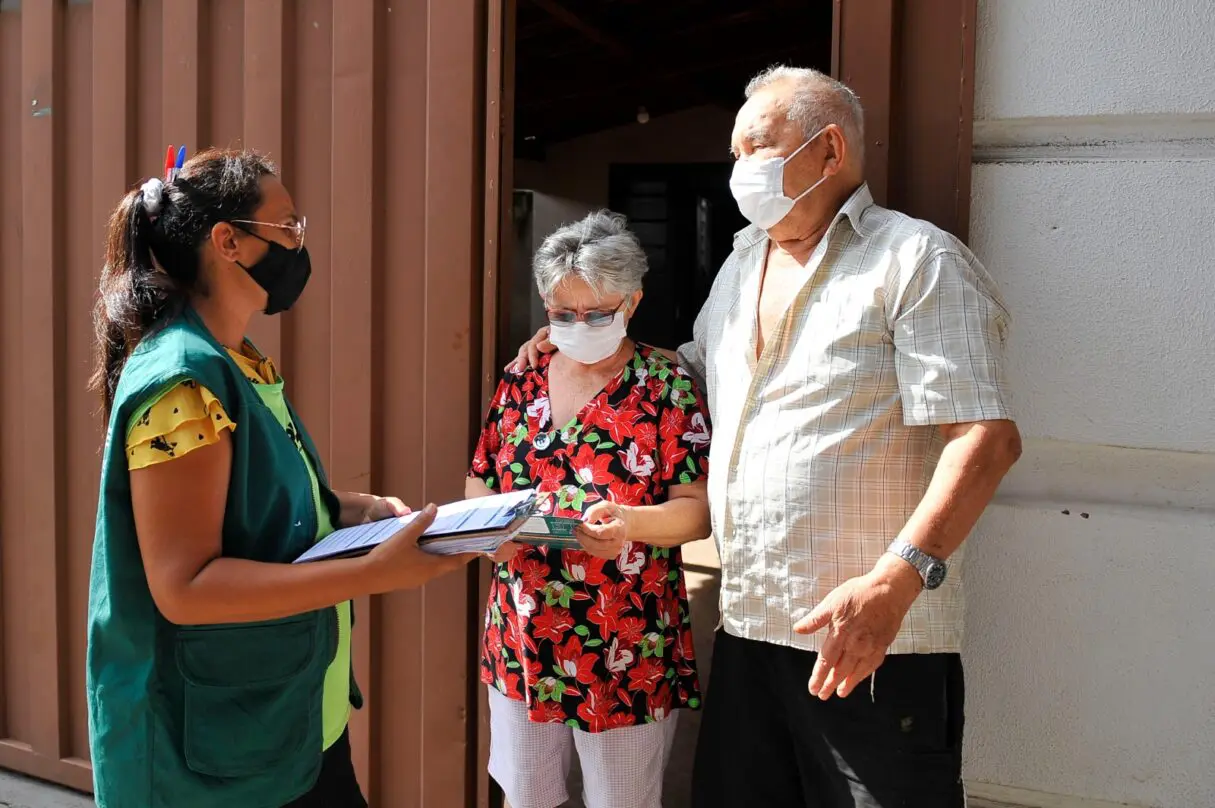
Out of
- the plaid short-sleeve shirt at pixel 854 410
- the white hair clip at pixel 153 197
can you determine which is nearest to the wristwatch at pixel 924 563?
the plaid short-sleeve shirt at pixel 854 410

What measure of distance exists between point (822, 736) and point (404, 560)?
37.6 inches

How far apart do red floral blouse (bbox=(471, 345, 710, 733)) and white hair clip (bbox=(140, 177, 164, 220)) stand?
1020 millimetres

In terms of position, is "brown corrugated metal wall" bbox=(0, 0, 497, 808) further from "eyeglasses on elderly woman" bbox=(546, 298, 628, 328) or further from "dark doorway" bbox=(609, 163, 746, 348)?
"dark doorway" bbox=(609, 163, 746, 348)

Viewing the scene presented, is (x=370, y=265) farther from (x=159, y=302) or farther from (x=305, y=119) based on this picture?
(x=159, y=302)

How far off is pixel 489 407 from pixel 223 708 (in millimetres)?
1233

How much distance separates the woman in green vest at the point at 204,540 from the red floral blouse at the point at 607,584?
0.60m

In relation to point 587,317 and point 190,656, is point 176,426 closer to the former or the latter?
point 190,656

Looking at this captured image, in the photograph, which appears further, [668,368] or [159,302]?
[668,368]

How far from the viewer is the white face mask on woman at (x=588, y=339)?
236 centimetres

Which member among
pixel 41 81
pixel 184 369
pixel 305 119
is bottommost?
pixel 184 369

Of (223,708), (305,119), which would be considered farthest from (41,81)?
(223,708)

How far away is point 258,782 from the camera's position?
67.1 inches

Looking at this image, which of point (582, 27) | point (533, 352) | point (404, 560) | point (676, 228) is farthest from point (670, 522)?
point (676, 228)

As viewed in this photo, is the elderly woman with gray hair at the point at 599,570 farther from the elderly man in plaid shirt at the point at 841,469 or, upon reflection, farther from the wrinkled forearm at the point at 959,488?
the wrinkled forearm at the point at 959,488
